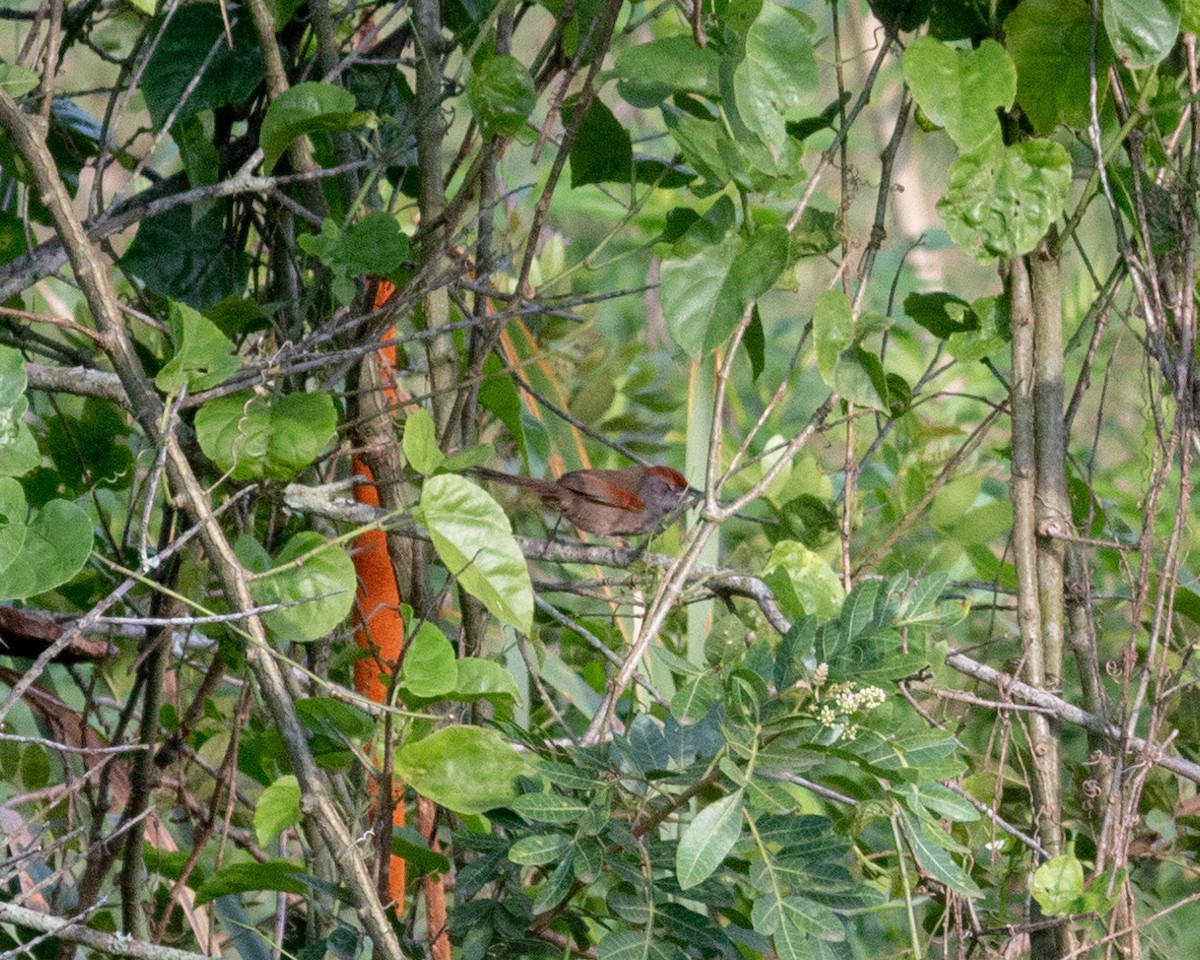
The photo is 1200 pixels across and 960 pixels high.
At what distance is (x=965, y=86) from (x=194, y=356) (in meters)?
0.93

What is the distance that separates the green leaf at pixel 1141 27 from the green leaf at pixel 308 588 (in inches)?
41.2

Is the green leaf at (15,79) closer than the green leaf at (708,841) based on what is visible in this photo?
No

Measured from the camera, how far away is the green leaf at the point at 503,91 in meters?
1.49

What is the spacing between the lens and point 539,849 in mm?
1168

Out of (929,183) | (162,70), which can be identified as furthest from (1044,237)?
(929,183)

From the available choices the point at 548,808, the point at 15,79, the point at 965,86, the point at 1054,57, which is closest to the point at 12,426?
the point at 15,79

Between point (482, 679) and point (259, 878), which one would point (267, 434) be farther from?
point (259, 878)

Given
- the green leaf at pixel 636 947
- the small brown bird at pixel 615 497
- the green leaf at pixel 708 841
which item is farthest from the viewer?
the small brown bird at pixel 615 497

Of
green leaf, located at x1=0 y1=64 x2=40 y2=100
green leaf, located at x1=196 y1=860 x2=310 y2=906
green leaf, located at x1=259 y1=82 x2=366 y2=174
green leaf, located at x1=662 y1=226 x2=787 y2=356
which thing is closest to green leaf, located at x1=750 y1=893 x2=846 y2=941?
green leaf, located at x1=196 y1=860 x2=310 y2=906

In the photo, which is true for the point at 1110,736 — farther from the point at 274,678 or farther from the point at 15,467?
the point at 15,467

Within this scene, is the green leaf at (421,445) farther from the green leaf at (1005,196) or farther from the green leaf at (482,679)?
the green leaf at (1005,196)

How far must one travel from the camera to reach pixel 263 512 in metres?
2.01

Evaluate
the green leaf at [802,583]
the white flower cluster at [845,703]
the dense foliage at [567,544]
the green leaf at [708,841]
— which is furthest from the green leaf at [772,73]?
the green leaf at [708,841]

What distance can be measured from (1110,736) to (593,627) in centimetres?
72
